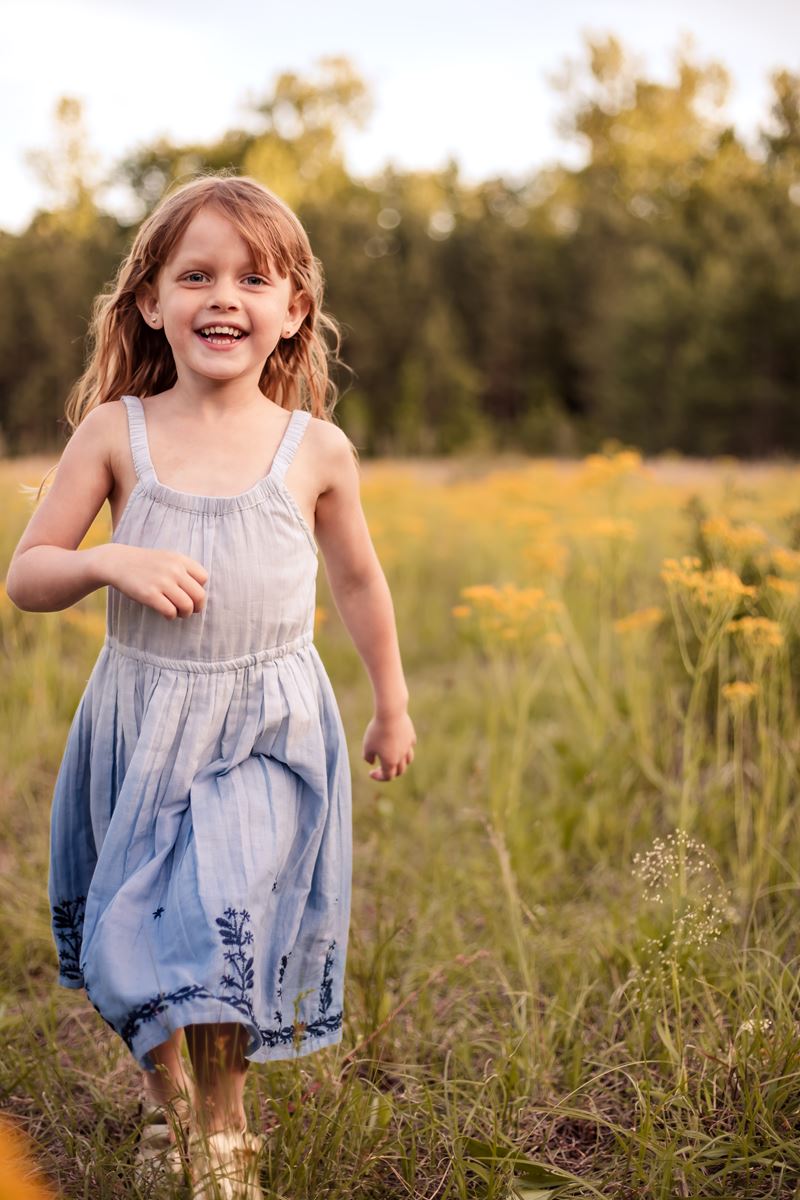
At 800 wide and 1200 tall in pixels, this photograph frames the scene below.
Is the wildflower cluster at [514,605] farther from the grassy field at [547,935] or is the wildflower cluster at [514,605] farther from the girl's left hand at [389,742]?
the girl's left hand at [389,742]

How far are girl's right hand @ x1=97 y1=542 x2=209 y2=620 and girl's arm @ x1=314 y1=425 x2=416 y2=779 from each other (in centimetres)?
34

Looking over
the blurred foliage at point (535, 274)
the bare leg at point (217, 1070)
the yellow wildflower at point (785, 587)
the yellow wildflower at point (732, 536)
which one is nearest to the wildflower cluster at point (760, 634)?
the yellow wildflower at point (785, 587)

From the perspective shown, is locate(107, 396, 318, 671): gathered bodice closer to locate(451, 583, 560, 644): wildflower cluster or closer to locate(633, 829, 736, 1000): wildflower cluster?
locate(633, 829, 736, 1000): wildflower cluster

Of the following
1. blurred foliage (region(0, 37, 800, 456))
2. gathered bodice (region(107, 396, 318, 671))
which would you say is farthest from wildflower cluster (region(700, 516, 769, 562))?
blurred foliage (region(0, 37, 800, 456))

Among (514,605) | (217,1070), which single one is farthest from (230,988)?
(514,605)

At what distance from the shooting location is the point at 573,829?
3.01 meters

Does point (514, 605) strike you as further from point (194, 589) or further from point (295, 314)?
point (194, 589)

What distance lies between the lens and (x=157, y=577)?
55.2 inches

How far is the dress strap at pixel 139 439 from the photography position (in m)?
1.56

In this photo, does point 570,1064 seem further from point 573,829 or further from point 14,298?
point 14,298

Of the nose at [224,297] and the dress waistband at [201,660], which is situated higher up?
the nose at [224,297]

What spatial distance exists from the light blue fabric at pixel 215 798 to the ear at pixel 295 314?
0.17m

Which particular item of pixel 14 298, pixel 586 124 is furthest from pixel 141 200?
pixel 586 124

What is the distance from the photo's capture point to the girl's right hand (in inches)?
54.9
